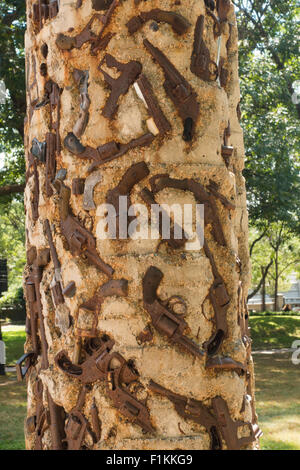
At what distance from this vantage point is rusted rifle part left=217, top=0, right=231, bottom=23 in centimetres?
289

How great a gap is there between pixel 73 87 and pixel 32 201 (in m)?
0.62

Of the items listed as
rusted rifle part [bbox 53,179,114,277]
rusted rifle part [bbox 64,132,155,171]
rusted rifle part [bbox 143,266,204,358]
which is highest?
rusted rifle part [bbox 64,132,155,171]

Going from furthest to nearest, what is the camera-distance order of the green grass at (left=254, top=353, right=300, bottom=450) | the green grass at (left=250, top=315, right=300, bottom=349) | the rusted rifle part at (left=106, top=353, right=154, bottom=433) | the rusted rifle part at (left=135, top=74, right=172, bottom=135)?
the green grass at (left=250, top=315, right=300, bottom=349)
the green grass at (left=254, top=353, right=300, bottom=450)
the rusted rifle part at (left=135, top=74, right=172, bottom=135)
the rusted rifle part at (left=106, top=353, right=154, bottom=433)

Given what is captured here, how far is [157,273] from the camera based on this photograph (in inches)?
96.3

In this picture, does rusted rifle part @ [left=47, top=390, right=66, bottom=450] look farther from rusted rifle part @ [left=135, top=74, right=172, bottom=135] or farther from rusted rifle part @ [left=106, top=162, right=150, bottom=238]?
rusted rifle part @ [left=135, top=74, right=172, bottom=135]

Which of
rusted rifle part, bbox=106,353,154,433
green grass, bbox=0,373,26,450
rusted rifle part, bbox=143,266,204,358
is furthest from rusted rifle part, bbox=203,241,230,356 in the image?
green grass, bbox=0,373,26,450

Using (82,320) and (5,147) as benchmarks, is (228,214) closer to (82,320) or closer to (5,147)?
(82,320)

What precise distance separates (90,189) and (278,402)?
270 inches

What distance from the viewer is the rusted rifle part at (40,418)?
2.71 metres

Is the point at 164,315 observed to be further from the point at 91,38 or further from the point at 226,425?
the point at 91,38

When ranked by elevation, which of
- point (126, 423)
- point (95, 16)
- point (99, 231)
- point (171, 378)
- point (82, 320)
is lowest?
point (126, 423)

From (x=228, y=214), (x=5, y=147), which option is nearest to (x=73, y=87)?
(x=228, y=214)

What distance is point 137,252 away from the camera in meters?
2.49

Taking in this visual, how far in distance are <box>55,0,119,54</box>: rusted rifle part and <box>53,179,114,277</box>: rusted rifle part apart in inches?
24.8
